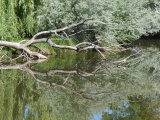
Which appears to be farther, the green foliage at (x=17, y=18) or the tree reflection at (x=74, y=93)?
the green foliage at (x=17, y=18)

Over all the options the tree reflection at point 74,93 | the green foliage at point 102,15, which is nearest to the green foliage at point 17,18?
the green foliage at point 102,15

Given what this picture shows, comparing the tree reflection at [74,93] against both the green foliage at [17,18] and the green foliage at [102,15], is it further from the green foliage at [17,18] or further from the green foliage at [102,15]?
the green foliage at [102,15]

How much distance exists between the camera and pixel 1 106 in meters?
9.12

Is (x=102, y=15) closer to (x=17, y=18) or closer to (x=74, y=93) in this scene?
(x=17, y=18)

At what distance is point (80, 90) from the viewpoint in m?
11.1

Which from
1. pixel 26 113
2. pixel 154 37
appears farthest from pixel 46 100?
pixel 154 37

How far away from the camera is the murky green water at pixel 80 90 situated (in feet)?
28.5

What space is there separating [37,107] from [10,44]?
25.5 ft

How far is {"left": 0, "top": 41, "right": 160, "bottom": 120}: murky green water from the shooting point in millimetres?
8680

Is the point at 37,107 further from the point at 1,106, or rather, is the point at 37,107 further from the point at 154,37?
the point at 154,37

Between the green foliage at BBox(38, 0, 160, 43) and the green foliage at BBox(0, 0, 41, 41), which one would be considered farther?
the green foliage at BBox(38, 0, 160, 43)

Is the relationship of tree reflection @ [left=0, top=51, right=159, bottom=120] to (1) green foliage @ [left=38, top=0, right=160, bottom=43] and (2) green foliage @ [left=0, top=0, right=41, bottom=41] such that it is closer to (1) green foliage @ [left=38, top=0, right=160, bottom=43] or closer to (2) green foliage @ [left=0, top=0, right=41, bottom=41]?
(2) green foliage @ [left=0, top=0, right=41, bottom=41]

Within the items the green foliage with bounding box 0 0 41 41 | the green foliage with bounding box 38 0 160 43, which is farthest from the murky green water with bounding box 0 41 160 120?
the green foliage with bounding box 38 0 160 43

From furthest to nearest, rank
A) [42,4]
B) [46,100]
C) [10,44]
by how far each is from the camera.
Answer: [42,4] < [10,44] < [46,100]
